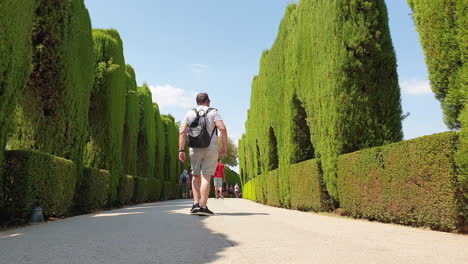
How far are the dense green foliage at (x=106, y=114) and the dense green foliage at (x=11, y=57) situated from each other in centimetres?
709

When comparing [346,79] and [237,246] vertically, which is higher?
[346,79]

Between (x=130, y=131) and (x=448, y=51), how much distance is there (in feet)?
50.5

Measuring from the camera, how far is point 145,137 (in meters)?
23.5

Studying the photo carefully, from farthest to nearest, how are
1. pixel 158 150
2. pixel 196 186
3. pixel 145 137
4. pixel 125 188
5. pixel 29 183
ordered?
1. pixel 158 150
2. pixel 145 137
3. pixel 125 188
4. pixel 196 186
5. pixel 29 183

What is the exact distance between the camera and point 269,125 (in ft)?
51.6

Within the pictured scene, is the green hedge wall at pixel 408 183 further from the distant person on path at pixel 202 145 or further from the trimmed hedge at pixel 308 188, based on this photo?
the distant person on path at pixel 202 145

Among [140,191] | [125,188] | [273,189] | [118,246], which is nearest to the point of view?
[118,246]

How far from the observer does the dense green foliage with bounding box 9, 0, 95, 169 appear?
27.8ft

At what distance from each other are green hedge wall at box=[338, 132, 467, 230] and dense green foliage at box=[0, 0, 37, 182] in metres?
5.83

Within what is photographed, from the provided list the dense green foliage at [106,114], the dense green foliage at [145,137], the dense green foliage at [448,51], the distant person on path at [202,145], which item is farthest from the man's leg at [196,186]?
the dense green foliage at [145,137]

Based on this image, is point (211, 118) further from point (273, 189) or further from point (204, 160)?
point (273, 189)

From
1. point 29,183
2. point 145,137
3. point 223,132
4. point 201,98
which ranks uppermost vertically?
point 145,137

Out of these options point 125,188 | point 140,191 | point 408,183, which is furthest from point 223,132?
point 140,191

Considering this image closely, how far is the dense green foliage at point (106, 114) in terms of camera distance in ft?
44.3
